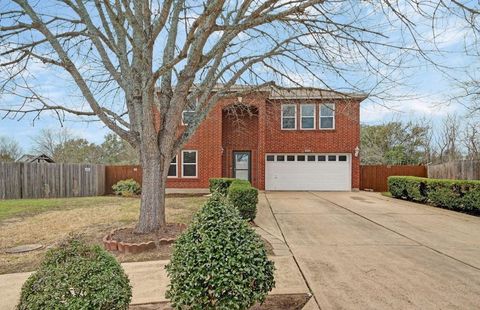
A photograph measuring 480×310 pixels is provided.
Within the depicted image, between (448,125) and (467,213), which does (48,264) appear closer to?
(467,213)

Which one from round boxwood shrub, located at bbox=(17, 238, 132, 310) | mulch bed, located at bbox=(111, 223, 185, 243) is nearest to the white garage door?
mulch bed, located at bbox=(111, 223, 185, 243)

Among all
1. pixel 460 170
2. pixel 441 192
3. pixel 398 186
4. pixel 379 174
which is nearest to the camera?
pixel 441 192

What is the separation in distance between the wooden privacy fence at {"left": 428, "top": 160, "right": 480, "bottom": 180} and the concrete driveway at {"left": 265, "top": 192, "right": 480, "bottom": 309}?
478cm

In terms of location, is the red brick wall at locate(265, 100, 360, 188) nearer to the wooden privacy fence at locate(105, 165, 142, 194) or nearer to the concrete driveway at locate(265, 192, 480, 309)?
the wooden privacy fence at locate(105, 165, 142, 194)

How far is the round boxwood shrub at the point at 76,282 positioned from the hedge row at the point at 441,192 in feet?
38.7

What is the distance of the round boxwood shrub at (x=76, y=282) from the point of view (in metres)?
2.52

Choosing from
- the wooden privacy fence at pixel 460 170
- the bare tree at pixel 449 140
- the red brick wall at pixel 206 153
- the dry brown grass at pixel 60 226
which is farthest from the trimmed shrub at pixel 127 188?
the bare tree at pixel 449 140

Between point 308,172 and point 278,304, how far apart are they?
50.4ft

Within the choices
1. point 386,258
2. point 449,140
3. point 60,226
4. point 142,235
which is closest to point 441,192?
point 386,258

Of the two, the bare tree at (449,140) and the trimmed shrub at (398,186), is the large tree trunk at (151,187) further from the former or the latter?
the bare tree at (449,140)

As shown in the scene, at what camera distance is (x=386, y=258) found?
17.9 ft

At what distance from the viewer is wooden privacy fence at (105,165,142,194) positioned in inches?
746

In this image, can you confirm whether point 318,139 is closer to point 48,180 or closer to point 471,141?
point 48,180

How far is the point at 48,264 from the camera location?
2.77 metres
